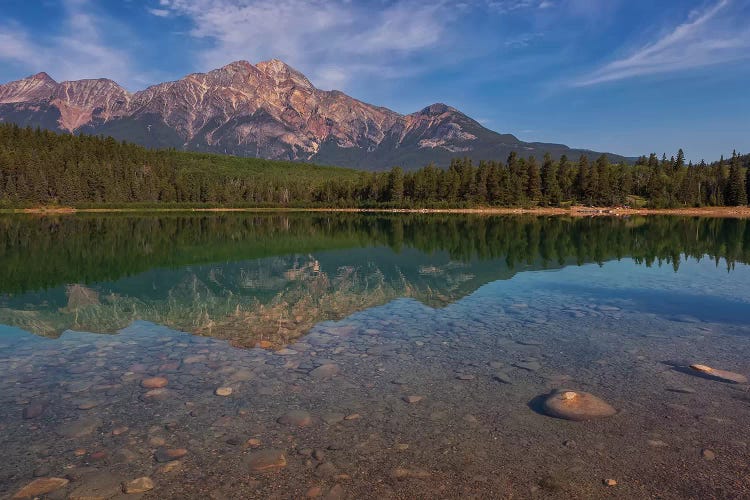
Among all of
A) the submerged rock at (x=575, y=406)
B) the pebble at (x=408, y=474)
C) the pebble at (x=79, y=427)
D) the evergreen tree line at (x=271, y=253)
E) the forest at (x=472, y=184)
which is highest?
the forest at (x=472, y=184)

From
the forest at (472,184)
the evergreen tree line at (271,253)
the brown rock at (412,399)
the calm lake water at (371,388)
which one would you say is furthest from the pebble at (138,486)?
the forest at (472,184)

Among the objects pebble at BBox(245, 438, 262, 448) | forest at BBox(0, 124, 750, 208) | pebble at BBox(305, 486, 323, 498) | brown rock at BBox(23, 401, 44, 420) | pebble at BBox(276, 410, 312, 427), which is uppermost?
forest at BBox(0, 124, 750, 208)

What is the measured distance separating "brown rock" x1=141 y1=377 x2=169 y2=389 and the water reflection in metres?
3.81

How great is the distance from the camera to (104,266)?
124ft

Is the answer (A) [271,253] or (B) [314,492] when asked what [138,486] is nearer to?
(B) [314,492]

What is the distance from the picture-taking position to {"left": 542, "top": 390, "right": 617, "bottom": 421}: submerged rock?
11.2 metres

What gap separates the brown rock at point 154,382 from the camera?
13039 mm

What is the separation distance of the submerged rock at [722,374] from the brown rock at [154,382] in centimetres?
1614

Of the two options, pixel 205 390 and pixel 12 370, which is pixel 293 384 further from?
pixel 12 370

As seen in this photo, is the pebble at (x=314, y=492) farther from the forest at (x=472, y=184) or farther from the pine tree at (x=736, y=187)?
the pine tree at (x=736, y=187)

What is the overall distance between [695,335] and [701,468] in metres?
11.6

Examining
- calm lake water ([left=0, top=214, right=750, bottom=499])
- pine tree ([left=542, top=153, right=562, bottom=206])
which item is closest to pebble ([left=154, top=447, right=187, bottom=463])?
calm lake water ([left=0, top=214, right=750, bottom=499])

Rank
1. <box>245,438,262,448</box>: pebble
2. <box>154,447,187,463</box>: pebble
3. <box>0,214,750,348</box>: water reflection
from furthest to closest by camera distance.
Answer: <box>0,214,750,348</box>: water reflection
<box>245,438,262,448</box>: pebble
<box>154,447,187,463</box>: pebble

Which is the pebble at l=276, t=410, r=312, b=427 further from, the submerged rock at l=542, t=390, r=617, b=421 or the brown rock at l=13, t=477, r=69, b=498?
the submerged rock at l=542, t=390, r=617, b=421
